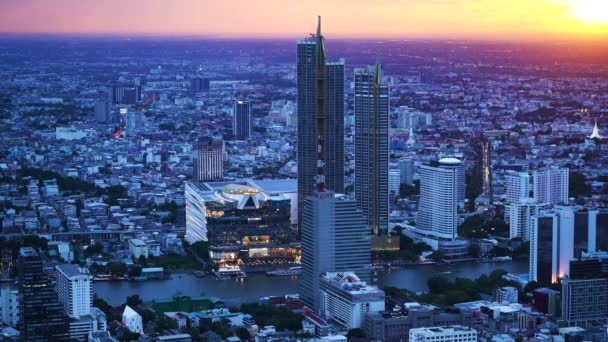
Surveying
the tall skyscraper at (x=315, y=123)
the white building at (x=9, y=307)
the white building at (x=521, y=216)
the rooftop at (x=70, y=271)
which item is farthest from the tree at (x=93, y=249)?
the white building at (x=521, y=216)

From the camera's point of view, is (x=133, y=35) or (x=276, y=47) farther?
(x=276, y=47)

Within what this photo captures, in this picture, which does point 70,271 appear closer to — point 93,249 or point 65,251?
point 65,251

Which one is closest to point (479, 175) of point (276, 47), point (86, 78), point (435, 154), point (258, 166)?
point (435, 154)

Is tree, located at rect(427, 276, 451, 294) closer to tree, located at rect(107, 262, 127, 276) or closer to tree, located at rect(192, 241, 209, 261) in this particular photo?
tree, located at rect(192, 241, 209, 261)

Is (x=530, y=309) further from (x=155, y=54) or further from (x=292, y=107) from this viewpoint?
(x=155, y=54)

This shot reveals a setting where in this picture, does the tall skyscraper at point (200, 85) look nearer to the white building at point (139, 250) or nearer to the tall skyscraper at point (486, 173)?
the tall skyscraper at point (486, 173)

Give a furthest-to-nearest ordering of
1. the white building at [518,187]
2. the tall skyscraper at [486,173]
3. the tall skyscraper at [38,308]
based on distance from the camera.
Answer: the tall skyscraper at [486,173] < the white building at [518,187] < the tall skyscraper at [38,308]

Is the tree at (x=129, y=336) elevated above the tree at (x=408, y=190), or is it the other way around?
the tree at (x=129, y=336)
